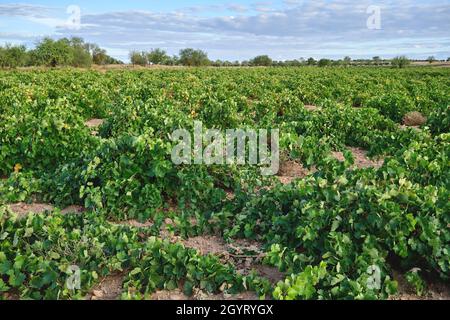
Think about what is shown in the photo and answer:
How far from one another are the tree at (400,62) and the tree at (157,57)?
46.0 meters

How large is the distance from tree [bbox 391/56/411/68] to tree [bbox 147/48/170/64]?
151 ft

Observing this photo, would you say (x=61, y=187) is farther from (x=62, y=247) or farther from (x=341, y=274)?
(x=341, y=274)

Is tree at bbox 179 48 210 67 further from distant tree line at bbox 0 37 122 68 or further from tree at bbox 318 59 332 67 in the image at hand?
distant tree line at bbox 0 37 122 68

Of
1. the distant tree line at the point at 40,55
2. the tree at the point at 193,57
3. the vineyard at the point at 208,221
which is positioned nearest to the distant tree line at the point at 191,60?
the tree at the point at 193,57

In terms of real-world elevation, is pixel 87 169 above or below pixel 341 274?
above

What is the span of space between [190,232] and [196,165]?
1391 mm

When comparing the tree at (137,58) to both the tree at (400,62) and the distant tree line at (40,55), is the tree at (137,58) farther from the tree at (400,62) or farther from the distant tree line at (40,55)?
the tree at (400,62)

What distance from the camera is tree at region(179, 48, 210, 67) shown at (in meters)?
96.0

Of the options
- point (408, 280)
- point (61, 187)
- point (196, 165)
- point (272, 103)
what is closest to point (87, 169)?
point (61, 187)

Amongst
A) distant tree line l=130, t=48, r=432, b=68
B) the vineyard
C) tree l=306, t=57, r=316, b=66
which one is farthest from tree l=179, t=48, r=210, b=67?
the vineyard

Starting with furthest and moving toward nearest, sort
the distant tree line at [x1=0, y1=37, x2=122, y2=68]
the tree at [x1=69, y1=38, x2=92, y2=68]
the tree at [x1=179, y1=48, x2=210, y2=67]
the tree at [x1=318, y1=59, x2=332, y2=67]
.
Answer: the tree at [x1=179, y1=48, x2=210, y2=67]
the tree at [x1=318, y1=59, x2=332, y2=67]
the tree at [x1=69, y1=38, x2=92, y2=68]
the distant tree line at [x1=0, y1=37, x2=122, y2=68]
